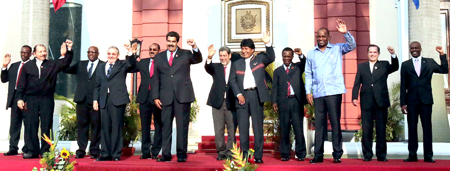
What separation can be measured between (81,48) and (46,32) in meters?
1.96

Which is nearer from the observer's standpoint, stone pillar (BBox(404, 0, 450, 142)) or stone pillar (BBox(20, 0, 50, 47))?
stone pillar (BBox(404, 0, 450, 142))

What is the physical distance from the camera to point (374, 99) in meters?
6.12

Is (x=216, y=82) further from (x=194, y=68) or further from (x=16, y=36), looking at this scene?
(x=16, y=36)

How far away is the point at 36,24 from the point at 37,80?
2974mm

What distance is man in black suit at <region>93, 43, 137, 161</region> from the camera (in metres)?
6.28

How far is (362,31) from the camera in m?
9.93

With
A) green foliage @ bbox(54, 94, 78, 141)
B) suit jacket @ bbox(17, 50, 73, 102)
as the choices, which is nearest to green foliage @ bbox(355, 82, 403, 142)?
green foliage @ bbox(54, 94, 78, 141)

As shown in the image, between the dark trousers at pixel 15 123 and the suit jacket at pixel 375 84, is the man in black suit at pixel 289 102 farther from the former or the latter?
the dark trousers at pixel 15 123

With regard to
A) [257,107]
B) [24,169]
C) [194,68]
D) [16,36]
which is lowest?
[24,169]

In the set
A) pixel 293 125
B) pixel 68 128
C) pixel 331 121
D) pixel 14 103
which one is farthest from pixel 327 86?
pixel 68 128

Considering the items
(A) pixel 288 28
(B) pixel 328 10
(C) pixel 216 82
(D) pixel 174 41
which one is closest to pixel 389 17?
(B) pixel 328 10

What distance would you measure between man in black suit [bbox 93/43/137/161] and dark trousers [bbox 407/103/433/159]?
3.69 metres

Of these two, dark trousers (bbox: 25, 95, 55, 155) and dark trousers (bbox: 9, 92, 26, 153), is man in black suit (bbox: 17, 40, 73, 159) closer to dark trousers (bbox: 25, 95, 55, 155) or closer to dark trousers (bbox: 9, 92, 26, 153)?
dark trousers (bbox: 25, 95, 55, 155)

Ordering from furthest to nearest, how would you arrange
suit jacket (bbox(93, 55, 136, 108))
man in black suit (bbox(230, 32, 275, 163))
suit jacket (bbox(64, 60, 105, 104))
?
suit jacket (bbox(64, 60, 105, 104)) < suit jacket (bbox(93, 55, 136, 108)) < man in black suit (bbox(230, 32, 275, 163))
